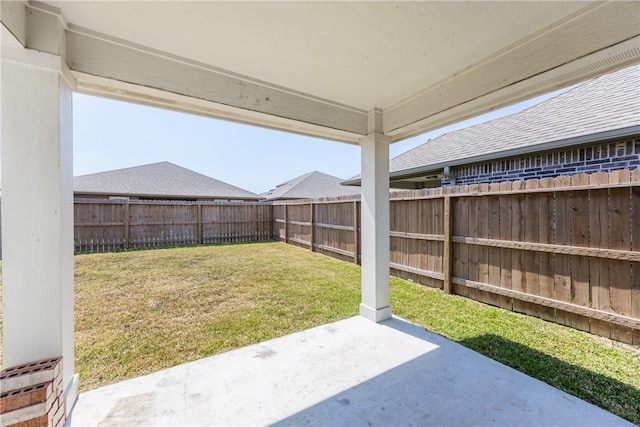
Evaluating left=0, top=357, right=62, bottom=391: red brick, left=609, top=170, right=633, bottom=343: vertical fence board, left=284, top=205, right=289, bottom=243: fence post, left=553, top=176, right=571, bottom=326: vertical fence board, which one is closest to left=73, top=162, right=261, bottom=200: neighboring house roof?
left=284, top=205, right=289, bottom=243: fence post

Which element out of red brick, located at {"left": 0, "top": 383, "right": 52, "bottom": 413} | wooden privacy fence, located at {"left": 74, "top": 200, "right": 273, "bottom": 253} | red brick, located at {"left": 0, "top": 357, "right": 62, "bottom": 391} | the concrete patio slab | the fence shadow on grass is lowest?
the fence shadow on grass

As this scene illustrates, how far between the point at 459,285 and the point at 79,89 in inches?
202

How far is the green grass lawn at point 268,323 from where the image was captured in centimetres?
230

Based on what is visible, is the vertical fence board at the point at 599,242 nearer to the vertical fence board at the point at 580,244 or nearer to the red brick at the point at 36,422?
the vertical fence board at the point at 580,244

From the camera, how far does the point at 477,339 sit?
286 centimetres

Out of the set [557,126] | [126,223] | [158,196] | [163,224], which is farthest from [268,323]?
[158,196]

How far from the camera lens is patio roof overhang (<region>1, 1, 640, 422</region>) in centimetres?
152

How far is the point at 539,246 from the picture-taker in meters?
3.36

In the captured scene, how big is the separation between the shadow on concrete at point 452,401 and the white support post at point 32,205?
1.54 meters

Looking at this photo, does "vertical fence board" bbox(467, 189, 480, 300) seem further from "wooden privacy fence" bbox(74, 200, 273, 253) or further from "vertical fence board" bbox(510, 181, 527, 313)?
"wooden privacy fence" bbox(74, 200, 273, 253)

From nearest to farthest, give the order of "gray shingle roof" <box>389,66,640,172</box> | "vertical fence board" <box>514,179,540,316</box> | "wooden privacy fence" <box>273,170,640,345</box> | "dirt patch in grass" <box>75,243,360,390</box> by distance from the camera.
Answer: "dirt patch in grass" <box>75,243,360,390</box> → "wooden privacy fence" <box>273,170,640,345</box> → "vertical fence board" <box>514,179,540,316</box> → "gray shingle roof" <box>389,66,640,172</box>

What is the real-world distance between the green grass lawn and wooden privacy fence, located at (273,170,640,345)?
248mm

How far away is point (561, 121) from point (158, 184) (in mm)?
15346

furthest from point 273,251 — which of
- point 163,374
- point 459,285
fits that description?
point 163,374
